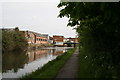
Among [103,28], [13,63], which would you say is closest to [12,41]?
[13,63]

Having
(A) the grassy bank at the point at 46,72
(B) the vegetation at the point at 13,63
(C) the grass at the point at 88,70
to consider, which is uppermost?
(C) the grass at the point at 88,70

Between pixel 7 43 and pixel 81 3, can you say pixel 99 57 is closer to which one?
pixel 81 3

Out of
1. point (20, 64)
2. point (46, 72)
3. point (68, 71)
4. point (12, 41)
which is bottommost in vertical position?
point (20, 64)

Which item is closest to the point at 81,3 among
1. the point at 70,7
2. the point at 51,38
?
the point at 70,7

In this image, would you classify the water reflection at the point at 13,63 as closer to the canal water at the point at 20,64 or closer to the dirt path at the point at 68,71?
the canal water at the point at 20,64

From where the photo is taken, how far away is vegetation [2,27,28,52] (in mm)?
59250

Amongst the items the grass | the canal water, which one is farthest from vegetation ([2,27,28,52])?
the grass

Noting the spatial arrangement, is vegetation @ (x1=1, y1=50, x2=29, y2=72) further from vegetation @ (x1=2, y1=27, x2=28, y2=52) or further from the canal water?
vegetation @ (x1=2, y1=27, x2=28, y2=52)

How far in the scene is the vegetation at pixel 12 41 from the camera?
5925cm

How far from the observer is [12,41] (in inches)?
2484

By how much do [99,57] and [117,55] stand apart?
1192 millimetres

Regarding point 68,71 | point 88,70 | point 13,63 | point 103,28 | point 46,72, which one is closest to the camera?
point 103,28

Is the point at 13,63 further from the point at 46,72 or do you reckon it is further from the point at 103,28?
the point at 103,28

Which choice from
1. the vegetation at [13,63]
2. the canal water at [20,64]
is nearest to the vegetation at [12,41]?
the canal water at [20,64]
